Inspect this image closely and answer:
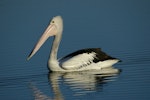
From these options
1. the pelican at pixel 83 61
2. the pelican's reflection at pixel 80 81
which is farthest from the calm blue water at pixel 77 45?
the pelican at pixel 83 61

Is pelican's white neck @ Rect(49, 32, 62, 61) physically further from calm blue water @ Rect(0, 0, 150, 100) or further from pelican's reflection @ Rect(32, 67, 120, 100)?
pelican's reflection @ Rect(32, 67, 120, 100)

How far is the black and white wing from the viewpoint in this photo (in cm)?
1323

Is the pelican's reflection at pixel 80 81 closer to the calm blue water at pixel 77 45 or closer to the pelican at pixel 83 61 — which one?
the calm blue water at pixel 77 45

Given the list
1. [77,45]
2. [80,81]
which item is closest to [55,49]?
[77,45]

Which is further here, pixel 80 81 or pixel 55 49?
pixel 55 49

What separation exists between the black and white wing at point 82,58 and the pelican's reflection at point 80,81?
0.77ft

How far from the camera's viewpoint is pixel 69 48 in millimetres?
15281

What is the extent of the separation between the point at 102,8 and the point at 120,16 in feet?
6.48

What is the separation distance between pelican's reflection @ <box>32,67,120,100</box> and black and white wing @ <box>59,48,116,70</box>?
9.3 inches

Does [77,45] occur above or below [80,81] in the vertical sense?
above

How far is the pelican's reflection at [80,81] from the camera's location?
34.6ft

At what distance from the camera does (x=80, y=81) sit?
1173 cm

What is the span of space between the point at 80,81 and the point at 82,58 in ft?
5.78

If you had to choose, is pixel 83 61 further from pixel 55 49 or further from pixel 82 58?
pixel 55 49
